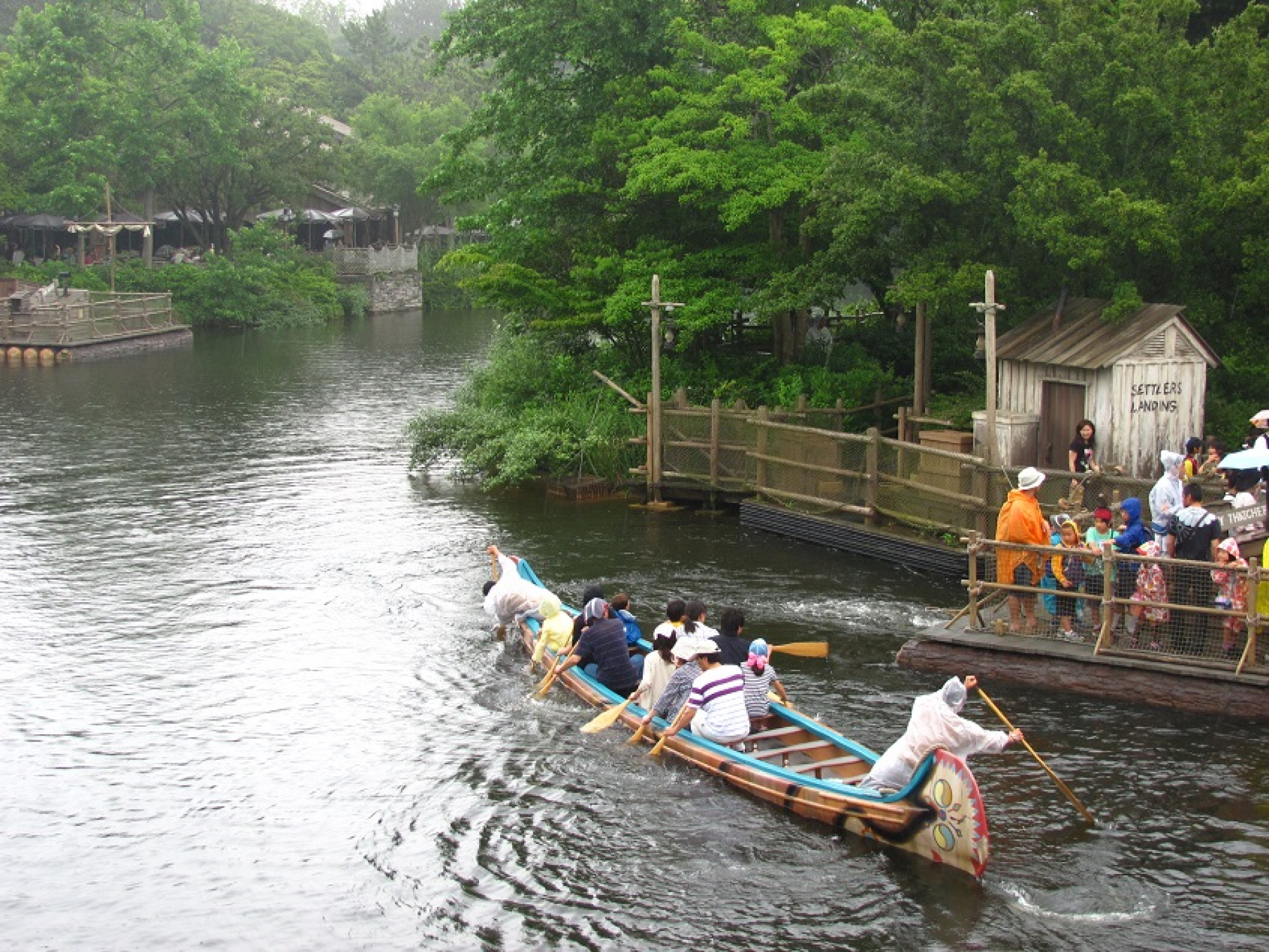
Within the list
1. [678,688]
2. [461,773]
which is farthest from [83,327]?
[678,688]

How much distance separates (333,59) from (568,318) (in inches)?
3043

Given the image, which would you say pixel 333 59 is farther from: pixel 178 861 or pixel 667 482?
pixel 178 861

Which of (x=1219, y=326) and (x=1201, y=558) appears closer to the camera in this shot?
(x=1201, y=558)

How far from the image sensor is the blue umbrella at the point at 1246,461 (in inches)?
694

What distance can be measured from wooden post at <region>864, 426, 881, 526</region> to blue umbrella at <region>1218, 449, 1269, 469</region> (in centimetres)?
752

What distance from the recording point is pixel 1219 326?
2570 centimetres

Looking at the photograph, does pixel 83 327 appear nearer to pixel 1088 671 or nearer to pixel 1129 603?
pixel 1088 671

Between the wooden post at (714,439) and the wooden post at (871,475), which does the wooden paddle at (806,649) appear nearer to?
the wooden post at (871,475)

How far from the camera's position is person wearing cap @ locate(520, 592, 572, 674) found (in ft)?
63.4

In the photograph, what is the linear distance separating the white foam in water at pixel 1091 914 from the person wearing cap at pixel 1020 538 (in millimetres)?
5628

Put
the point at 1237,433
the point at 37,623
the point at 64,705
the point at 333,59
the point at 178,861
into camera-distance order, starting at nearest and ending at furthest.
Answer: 1. the point at 178,861
2. the point at 64,705
3. the point at 37,623
4. the point at 1237,433
5. the point at 333,59

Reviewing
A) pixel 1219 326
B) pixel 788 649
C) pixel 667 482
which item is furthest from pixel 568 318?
pixel 788 649

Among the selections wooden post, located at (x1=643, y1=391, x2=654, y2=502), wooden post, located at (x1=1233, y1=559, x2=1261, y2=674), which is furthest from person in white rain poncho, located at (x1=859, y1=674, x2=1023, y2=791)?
wooden post, located at (x1=643, y1=391, x2=654, y2=502)

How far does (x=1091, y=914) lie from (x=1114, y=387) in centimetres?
1192
